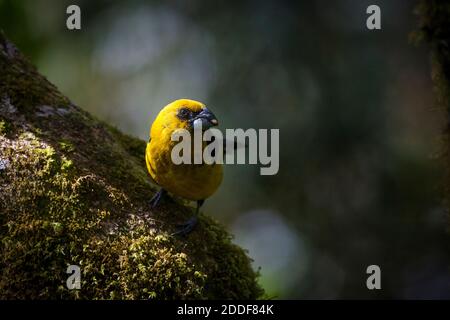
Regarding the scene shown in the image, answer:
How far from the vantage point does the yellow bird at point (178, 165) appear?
131 inches

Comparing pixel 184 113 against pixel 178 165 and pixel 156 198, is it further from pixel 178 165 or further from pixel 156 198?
pixel 156 198

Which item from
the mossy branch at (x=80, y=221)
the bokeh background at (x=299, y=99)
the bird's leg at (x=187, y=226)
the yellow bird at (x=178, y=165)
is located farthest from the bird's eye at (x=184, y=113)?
the bokeh background at (x=299, y=99)

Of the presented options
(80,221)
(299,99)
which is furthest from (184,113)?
(299,99)

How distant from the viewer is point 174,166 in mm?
3340

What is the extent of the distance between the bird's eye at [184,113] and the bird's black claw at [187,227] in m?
0.63

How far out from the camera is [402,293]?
656cm

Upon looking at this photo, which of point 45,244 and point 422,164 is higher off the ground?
point 422,164

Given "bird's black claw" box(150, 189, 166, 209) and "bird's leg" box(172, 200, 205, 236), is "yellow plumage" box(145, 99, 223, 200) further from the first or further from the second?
"bird's leg" box(172, 200, 205, 236)

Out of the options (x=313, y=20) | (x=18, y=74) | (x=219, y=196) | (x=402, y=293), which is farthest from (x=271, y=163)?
(x=18, y=74)

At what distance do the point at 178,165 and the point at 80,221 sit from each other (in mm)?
836

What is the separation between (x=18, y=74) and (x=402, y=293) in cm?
516

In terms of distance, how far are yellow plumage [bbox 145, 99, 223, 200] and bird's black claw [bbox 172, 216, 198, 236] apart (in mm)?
217
